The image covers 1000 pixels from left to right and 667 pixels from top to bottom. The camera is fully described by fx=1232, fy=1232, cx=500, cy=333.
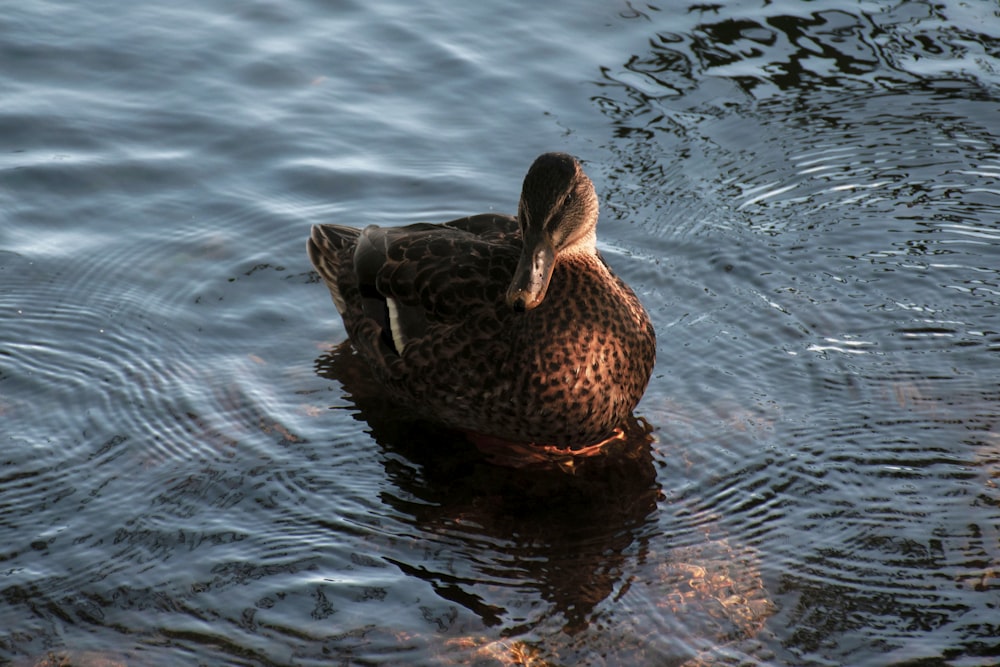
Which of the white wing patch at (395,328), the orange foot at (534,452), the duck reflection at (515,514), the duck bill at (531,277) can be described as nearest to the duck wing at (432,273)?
the white wing patch at (395,328)

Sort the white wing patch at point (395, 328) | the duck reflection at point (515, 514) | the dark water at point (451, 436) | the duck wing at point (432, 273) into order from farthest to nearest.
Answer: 1. the white wing patch at point (395, 328)
2. the duck wing at point (432, 273)
3. the duck reflection at point (515, 514)
4. the dark water at point (451, 436)

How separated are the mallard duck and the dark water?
0.27m

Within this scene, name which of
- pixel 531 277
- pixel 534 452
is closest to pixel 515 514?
pixel 534 452

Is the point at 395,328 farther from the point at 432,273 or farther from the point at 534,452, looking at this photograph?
the point at 534,452

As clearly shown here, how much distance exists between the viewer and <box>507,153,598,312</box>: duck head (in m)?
5.03

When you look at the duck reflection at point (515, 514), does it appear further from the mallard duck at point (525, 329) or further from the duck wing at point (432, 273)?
the duck wing at point (432, 273)

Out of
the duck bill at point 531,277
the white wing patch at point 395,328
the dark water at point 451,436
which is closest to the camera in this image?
the dark water at point 451,436

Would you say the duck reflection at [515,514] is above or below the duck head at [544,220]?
below

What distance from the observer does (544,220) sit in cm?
506

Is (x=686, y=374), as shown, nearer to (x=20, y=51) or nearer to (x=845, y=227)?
(x=845, y=227)

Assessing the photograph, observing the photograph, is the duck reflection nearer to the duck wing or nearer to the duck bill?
the duck wing

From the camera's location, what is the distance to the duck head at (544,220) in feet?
16.5

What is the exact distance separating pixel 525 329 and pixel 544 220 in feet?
1.52

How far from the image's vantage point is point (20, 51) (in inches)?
333
